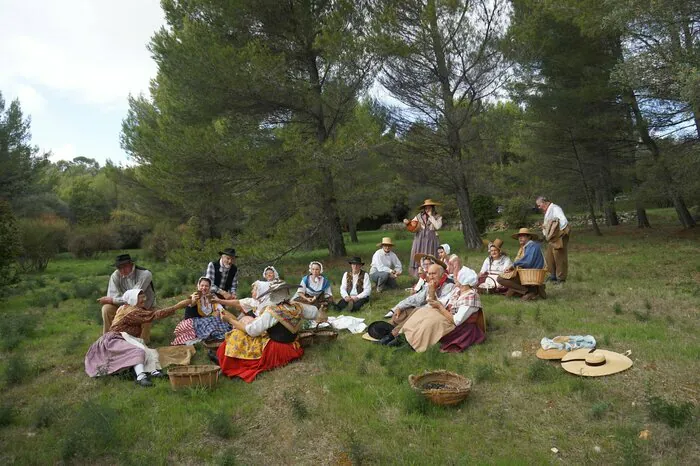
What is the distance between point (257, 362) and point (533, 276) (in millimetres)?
4511

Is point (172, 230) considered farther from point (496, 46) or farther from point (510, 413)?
point (510, 413)

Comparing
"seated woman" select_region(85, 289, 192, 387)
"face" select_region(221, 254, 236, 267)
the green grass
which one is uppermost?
"face" select_region(221, 254, 236, 267)

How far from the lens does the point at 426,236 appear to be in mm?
9508

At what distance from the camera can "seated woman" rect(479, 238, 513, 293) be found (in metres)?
8.34

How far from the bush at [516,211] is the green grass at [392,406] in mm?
12105

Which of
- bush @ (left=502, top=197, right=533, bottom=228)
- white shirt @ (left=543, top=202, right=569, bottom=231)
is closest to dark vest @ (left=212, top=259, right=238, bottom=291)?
white shirt @ (left=543, top=202, right=569, bottom=231)

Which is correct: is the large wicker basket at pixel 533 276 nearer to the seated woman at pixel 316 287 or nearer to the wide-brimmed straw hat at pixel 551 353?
the wide-brimmed straw hat at pixel 551 353

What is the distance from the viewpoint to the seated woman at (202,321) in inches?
262

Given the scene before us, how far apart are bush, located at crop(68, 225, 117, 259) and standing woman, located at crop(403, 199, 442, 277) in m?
19.0

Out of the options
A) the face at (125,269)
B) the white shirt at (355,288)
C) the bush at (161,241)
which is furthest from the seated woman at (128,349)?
A: the bush at (161,241)

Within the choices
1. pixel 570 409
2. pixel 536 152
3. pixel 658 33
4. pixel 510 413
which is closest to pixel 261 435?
pixel 510 413

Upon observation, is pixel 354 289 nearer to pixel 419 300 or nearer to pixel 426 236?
pixel 426 236

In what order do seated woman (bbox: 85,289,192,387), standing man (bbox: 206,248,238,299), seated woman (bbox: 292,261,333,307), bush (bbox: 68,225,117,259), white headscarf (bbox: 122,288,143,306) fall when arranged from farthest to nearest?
bush (bbox: 68,225,117,259), seated woman (bbox: 292,261,333,307), standing man (bbox: 206,248,238,299), white headscarf (bbox: 122,288,143,306), seated woman (bbox: 85,289,192,387)

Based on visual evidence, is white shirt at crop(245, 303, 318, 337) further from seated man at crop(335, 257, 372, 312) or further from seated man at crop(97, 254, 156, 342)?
seated man at crop(335, 257, 372, 312)
